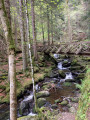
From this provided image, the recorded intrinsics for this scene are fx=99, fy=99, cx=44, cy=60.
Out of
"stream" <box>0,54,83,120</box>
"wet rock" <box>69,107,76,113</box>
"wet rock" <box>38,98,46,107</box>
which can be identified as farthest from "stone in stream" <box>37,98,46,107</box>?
"wet rock" <box>69,107,76,113</box>

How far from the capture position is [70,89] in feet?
26.7

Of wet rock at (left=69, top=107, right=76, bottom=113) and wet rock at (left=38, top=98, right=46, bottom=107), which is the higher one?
wet rock at (left=69, top=107, right=76, bottom=113)

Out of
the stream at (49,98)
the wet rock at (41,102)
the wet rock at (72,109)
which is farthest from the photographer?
the wet rock at (41,102)

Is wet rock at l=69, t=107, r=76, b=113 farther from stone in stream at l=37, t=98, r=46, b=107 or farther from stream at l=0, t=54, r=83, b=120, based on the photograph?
stone in stream at l=37, t=98, r=46, b=107

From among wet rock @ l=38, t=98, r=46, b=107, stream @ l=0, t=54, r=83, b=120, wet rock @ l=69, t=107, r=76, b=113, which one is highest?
wet rock @ l=69, t=107, r=76, b=113

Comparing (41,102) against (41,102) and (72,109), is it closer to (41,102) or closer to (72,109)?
(41,102)

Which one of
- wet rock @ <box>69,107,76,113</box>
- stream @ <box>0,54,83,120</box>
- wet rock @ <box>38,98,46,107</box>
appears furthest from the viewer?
wet rock @ <box>38,98,46,107</box>

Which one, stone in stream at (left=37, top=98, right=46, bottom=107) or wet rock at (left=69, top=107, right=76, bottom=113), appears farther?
stone in stream at (left=37, top=98, right=46, bottom=107)

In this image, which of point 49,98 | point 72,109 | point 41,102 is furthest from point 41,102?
point 72,109

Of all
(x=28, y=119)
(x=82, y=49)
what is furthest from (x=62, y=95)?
(x=82, y=49)

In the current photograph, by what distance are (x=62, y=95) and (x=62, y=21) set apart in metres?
20.9

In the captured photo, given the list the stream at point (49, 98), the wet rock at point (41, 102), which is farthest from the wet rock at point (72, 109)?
the wet rock at point (41, 102)

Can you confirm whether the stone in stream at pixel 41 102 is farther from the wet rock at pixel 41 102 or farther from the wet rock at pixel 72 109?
the wet rock at pixel 72 109

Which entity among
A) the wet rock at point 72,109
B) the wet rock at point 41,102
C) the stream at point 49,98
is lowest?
the stream at point 49,98
